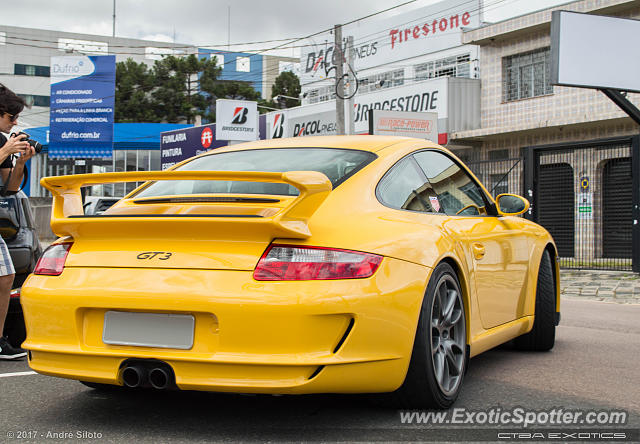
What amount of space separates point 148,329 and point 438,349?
52.1 inches

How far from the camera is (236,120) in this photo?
98.1ft

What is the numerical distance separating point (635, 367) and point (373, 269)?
2.66 m

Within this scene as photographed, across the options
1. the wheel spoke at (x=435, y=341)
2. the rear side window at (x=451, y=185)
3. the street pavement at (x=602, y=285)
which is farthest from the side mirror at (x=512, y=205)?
the street pavement at (x=602, y=285)

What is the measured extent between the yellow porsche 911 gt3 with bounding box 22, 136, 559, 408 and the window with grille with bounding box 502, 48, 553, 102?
18126 millimetres

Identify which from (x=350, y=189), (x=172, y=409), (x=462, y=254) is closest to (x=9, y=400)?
(x=172, y=409)

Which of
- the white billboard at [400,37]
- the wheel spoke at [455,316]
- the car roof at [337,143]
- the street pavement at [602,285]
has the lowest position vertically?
the street pavement at [602,285]

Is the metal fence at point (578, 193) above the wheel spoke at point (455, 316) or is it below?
above

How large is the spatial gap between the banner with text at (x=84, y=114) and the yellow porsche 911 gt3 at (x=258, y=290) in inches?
1319

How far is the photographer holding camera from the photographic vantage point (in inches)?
189

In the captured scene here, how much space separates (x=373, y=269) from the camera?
Answer: 309 centimetres

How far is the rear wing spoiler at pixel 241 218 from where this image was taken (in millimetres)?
3045

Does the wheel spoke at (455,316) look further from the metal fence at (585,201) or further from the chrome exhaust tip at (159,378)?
the metal fence at (585,201)

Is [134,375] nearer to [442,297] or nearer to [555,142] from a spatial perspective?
[442,297]

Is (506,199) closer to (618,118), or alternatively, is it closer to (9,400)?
(9,400)
